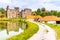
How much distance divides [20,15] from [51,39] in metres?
89.2

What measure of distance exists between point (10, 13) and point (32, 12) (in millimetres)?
13077

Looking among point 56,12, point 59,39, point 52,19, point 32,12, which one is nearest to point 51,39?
point 59,39

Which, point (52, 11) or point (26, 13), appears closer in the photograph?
point (52, 11)

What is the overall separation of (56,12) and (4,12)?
37.2 meters

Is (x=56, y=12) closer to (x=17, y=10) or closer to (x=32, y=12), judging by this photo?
(x=32, y=12)

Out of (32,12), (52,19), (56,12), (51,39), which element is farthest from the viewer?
(32,12)

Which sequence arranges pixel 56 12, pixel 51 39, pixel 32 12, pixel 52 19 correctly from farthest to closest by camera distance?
pixel 32 12 → pixel 56 12 → pixel 52 19 → pixel 51 39

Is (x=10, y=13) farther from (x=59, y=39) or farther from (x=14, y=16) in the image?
(x=59, y=39)

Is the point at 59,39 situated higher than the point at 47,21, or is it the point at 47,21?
the point at 59,39

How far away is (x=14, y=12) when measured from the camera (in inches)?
4427

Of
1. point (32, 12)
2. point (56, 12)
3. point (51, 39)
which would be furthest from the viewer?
point (32, 12)

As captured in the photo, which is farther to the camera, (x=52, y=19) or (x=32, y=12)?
(x=32, y=12)

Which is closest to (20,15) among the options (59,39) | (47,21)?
(47,21)

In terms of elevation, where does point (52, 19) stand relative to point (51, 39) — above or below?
below
